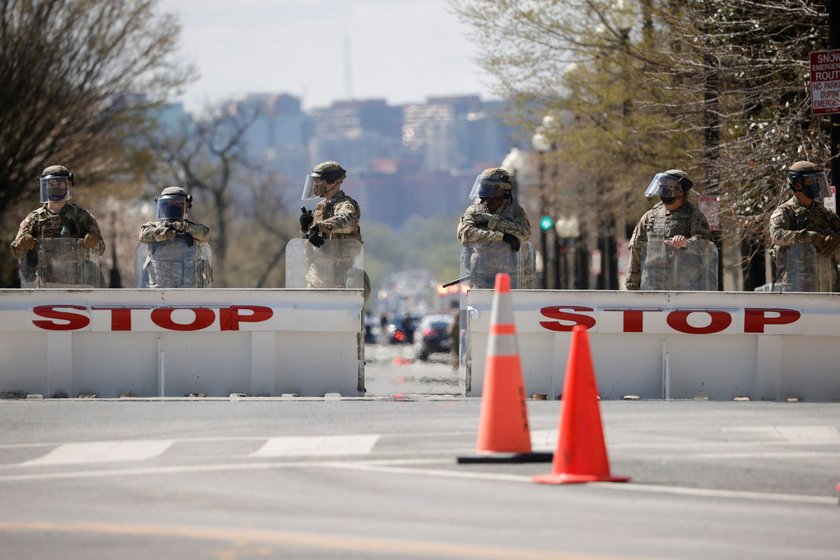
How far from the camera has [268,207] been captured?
10350 cm

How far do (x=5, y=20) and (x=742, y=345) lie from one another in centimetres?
3066

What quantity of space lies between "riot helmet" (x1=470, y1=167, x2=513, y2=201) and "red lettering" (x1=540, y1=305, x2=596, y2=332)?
1.77 metres

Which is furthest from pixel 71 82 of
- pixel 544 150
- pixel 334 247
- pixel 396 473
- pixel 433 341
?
→ pixel 396 473

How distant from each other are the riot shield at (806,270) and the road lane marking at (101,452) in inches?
305

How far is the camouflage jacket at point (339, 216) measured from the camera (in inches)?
695

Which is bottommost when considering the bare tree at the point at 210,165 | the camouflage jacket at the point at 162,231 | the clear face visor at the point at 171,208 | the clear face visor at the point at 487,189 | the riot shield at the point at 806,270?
the riot shield at the point at 806,270

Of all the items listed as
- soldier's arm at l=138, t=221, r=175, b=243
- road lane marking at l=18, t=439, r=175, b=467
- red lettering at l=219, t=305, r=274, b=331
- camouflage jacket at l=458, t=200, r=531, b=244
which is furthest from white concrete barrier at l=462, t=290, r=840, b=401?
road lane marking at l=18, t=439, r=175, b=467

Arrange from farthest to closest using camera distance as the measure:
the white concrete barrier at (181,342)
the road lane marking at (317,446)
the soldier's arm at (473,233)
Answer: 1. the soldier's arm at (473,233)
2. the white concrete barrier at (181,342)
3. the road lane marking at (317,446)

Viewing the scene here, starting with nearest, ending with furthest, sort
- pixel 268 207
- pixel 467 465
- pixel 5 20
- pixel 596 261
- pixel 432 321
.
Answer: pixel 467 465
pixel 5 20
pixel 596 261
pixel 432 321
pixel 268 207

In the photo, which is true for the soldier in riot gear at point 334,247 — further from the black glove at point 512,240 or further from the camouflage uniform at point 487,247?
the black glove at point 512,240

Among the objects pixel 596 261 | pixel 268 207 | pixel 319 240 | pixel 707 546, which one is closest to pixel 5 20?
pixel 596 261

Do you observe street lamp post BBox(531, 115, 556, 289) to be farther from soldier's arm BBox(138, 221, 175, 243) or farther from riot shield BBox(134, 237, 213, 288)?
soldier's arm BBox(138, 221, 175, 243)

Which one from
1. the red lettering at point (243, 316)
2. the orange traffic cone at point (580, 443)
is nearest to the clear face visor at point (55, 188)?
the red lettering at point (243, 316)

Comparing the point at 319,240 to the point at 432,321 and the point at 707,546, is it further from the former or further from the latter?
the point at 432,321
